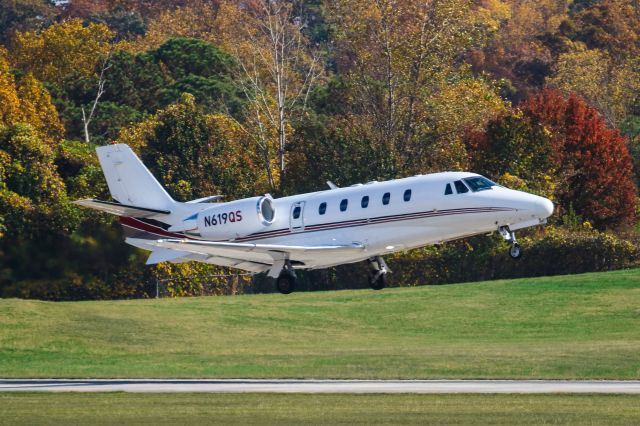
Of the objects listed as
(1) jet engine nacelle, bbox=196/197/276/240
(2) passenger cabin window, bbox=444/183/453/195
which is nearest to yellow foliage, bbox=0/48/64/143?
(1) jet engine nacelle, bbox=196/197/276/240

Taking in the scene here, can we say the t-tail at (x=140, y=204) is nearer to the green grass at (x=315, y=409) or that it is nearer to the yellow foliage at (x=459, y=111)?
the green grass at (x=315, y=409)

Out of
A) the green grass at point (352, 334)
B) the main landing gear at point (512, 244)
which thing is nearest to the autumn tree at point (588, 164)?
the green grass at point (352, 334)

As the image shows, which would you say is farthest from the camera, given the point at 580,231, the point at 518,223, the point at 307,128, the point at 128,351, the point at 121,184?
the point at 307,128

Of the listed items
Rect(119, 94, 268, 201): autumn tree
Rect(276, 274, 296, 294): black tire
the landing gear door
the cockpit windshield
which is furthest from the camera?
Rect(119, 94, 268, 201): autumn tree

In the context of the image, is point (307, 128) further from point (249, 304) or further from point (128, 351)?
point (128, 351)

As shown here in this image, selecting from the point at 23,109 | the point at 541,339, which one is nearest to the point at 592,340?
the point at 541,339

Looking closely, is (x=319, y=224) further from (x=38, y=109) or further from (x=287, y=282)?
(x=38, y=109)

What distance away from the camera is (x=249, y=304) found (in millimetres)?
61750

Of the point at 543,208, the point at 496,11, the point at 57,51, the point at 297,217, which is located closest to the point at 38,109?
the point at 57,51

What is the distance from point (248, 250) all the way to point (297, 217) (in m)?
1.93

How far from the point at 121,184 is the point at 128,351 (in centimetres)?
780

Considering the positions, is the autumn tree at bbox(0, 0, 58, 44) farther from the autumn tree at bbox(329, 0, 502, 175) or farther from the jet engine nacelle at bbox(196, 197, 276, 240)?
the jet engine nacelle at bbox(196, 197, 276, 240)

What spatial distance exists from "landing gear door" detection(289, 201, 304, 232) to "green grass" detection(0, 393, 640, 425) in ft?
20.1

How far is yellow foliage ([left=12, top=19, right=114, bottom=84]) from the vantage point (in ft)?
366
